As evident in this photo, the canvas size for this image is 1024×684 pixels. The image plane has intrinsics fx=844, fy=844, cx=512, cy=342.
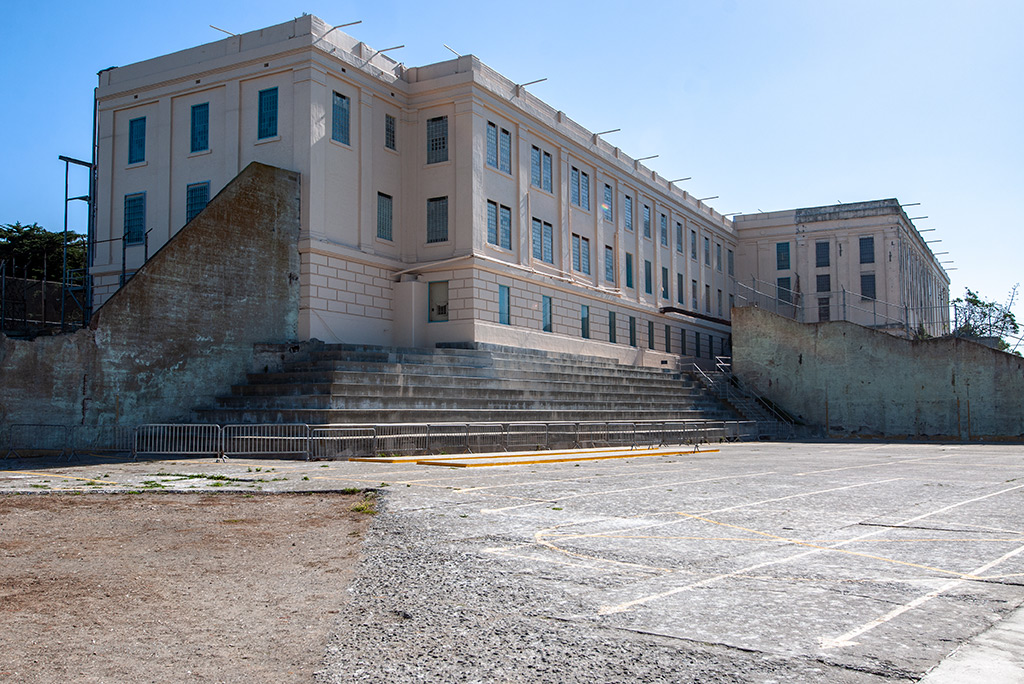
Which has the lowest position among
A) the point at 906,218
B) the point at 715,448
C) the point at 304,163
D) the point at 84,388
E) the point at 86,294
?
the point at 715,448

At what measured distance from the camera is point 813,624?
559cm

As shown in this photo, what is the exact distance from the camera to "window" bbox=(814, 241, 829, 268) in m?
63.7

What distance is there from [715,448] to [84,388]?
63.5ft

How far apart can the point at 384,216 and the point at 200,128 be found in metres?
7.88

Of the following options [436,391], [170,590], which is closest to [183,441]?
[436,391]

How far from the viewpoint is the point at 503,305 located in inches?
1415

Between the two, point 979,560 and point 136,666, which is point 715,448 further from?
point 136,666

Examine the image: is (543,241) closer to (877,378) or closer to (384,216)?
(384,216)

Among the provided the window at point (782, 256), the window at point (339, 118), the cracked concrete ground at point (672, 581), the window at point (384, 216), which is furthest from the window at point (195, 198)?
the window at point (782, 256)

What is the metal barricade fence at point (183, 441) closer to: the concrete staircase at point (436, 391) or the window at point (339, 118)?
the concrete staircase at point (436, 391)

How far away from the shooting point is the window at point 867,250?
62000 mm

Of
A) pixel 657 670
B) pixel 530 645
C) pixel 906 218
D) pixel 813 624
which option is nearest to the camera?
pixel 657 670

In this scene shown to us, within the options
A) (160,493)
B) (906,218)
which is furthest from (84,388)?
(906,218)

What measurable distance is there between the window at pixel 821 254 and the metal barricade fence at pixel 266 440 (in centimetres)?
5253
